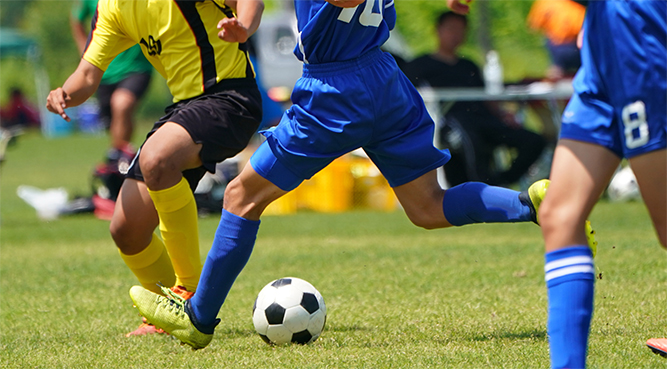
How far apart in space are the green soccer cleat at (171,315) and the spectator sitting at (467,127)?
18.8ft

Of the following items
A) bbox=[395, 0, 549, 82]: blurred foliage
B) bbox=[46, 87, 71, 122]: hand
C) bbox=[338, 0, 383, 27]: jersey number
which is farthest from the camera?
bbox=[395, 0, 549, 82]: blurred foliage

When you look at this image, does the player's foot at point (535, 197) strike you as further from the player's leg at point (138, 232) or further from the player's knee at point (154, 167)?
the player's leg at point (138, 232)

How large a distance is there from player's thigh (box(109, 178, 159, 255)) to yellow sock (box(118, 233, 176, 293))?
3.1 inches

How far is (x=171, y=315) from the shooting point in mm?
3611

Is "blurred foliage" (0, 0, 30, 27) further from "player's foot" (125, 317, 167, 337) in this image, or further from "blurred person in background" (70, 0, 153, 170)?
"player's foot" (125, 317, 167, 337)

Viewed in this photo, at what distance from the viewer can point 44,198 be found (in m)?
9.90

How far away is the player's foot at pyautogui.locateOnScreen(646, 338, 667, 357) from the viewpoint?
3.13m

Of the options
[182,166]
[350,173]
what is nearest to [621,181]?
[350,173]

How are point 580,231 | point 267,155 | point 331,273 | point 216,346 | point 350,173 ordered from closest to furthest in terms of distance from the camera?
point 580,231 → point 267,155 → point 216,346 → point 331,273 → point 350,173

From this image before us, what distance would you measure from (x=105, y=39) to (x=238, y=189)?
1.23 meters

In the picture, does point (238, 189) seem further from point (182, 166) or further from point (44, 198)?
point (44, 198)

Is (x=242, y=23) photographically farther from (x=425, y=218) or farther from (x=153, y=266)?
(x=153, y=266)

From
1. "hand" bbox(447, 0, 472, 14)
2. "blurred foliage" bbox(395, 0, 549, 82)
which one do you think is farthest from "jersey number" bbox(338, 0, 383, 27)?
"blurred foliage" bbox(395, 0, 549, 82)

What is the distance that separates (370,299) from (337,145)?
1.63 meters
